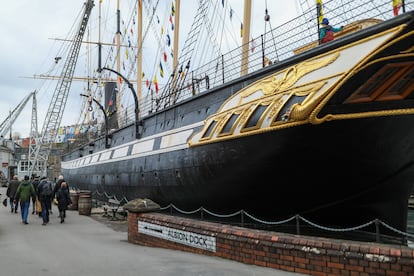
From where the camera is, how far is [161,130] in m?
11.7

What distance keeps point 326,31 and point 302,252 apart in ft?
14.0

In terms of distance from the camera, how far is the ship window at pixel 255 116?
7.13 metres

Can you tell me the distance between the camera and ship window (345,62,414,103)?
230 inches

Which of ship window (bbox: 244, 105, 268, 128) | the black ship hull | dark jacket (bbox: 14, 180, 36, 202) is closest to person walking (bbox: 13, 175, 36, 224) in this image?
dark jacket (bbox: 14, 180, 36, 202)

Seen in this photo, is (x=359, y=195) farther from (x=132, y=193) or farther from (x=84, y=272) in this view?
(x=132, y=193)

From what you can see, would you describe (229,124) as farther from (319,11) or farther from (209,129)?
(319,11)

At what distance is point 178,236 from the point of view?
6.93 metres

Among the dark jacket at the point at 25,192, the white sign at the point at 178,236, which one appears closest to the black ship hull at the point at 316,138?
the white sign at the point at 178,236

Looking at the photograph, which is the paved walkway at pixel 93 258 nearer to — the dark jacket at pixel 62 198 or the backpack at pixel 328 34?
the dark jacket at pixel 62 198

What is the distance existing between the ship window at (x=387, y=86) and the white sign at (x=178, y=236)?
3.31 metres

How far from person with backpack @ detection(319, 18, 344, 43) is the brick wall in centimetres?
382

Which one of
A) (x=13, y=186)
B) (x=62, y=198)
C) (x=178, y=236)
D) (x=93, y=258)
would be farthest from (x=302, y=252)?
(x=13, y=186)

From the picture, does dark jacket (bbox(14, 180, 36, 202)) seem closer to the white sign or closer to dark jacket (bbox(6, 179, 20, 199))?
dark jacket (bbox(6, 179, 20, 199))

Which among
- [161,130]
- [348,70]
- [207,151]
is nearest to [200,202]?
[207,151]
